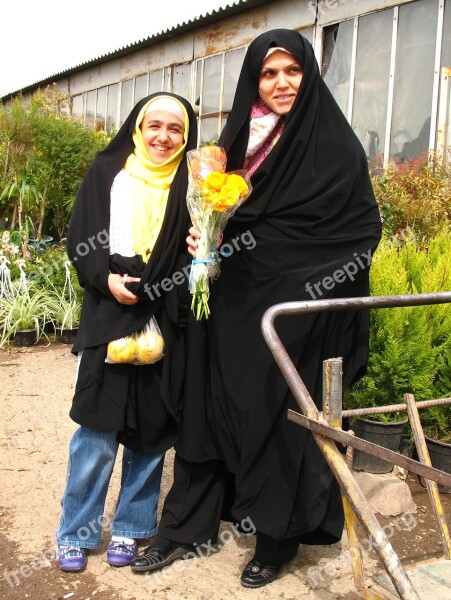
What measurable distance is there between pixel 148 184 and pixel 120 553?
152 cm

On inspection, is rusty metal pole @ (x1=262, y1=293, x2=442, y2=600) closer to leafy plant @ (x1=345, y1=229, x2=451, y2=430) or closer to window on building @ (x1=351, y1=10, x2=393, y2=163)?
leafy plant @ (x1=345, y1=229, x2=451, y2=430)

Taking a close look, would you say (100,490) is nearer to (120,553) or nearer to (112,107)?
(120,553)

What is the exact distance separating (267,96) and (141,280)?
85cm

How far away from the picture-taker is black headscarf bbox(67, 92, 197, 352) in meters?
2.49

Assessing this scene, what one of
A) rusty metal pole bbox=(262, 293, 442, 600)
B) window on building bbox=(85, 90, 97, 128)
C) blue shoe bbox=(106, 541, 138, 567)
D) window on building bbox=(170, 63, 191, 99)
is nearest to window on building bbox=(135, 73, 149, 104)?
window on building bbox=(170, 63, 191, 99)

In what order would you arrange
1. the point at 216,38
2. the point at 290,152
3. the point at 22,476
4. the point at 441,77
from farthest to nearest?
1. the point at 216,38
2. the point at 441,77
3. the point at 22,476
4. the point at 290,152

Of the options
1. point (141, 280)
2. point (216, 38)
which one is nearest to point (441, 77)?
point (216, 38)

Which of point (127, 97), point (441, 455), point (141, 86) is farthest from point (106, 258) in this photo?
point (127, 97)

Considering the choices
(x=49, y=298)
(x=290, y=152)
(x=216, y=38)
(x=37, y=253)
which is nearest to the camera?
(x=290, y=152)

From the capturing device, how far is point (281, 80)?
245cm

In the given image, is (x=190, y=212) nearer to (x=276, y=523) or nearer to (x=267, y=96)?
(x=267, y=96)

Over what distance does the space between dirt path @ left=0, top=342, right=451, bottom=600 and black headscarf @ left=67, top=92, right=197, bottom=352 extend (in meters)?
0.94

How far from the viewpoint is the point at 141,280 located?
2.46 m

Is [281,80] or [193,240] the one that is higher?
[281,80]
